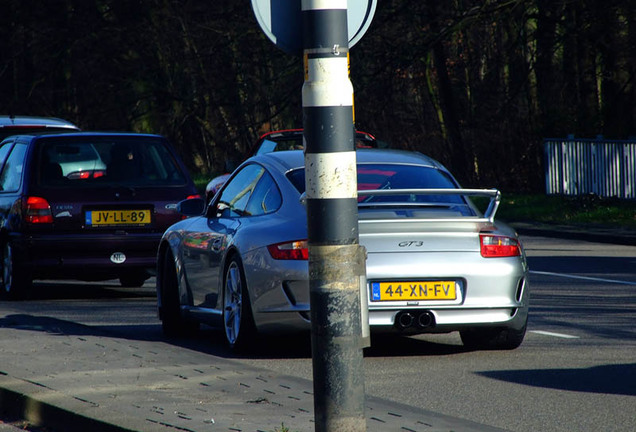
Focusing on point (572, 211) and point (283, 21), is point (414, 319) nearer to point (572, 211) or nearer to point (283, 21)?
point (283, 21)

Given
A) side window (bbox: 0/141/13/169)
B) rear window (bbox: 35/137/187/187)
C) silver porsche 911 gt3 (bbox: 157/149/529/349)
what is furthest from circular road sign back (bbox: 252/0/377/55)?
side window (bbox: 0/141/13/169)

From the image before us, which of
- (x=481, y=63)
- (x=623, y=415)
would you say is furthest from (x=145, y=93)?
(x=623, y=415)

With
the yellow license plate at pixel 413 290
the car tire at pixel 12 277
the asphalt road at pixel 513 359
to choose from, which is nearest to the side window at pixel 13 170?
the car tire at pixel 12 277

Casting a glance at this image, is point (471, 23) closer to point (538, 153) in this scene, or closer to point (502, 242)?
point (538, 153)

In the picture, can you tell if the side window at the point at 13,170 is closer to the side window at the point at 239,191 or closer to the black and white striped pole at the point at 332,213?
the side window at the point at 239,191

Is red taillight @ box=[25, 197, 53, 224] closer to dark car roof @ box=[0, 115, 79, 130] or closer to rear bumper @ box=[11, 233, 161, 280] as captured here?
rear bumper @ box=[11, 233, 161, 280]

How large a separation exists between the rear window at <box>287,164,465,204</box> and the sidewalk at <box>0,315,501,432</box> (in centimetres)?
168

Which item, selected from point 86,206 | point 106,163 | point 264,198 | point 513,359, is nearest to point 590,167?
point 106,163

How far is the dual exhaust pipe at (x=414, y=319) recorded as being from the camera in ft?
28.1

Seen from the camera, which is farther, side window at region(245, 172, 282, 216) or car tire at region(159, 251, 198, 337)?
car tire at region(159, 251, 198, 337)

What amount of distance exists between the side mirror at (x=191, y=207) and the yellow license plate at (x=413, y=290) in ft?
7.45

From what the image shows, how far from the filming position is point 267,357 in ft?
29.6

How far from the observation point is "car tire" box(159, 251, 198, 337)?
10.3 metres

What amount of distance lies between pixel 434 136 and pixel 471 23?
8888 mm
